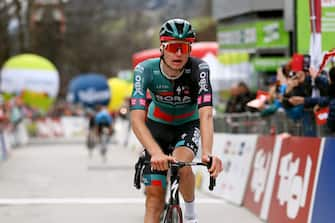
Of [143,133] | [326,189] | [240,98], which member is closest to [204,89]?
[143,133]

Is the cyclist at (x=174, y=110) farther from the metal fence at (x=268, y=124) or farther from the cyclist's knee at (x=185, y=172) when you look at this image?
the metal fence at (x=268, y=124)

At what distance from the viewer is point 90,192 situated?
16375 mm

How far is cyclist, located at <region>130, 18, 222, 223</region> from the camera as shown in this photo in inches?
283

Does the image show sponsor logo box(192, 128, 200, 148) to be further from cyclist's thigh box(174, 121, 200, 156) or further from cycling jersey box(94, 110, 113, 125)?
cycling jersey box(94, 110, 113, 125)

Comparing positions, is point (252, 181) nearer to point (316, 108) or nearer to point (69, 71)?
point (316, 108)

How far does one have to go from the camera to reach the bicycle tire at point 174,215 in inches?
282

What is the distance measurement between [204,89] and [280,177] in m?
4.22

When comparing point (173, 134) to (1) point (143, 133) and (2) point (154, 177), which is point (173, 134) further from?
(1) point (143, 133)

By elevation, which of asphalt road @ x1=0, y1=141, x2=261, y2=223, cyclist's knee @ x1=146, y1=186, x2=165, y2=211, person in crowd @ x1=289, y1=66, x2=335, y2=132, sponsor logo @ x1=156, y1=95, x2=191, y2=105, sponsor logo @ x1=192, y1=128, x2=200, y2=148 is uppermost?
sponsor logo @ x1=156, y1=95, x2=191, y2=105

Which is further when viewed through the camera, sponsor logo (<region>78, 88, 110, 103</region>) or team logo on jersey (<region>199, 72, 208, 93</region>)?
sponsor logo (<region>78, 88, 110, 103</region>)

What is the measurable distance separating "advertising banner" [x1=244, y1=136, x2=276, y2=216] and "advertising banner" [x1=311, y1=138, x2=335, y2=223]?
→ 2.80m

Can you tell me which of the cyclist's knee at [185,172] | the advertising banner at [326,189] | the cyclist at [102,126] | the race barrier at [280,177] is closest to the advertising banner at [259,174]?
the race barrier at [280,177]

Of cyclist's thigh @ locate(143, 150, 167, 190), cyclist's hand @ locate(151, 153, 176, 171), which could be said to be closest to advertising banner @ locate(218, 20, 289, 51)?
cyclist's thigh @ locate(143, 150, 167, 190)

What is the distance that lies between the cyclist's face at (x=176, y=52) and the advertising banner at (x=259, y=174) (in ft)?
16.8
